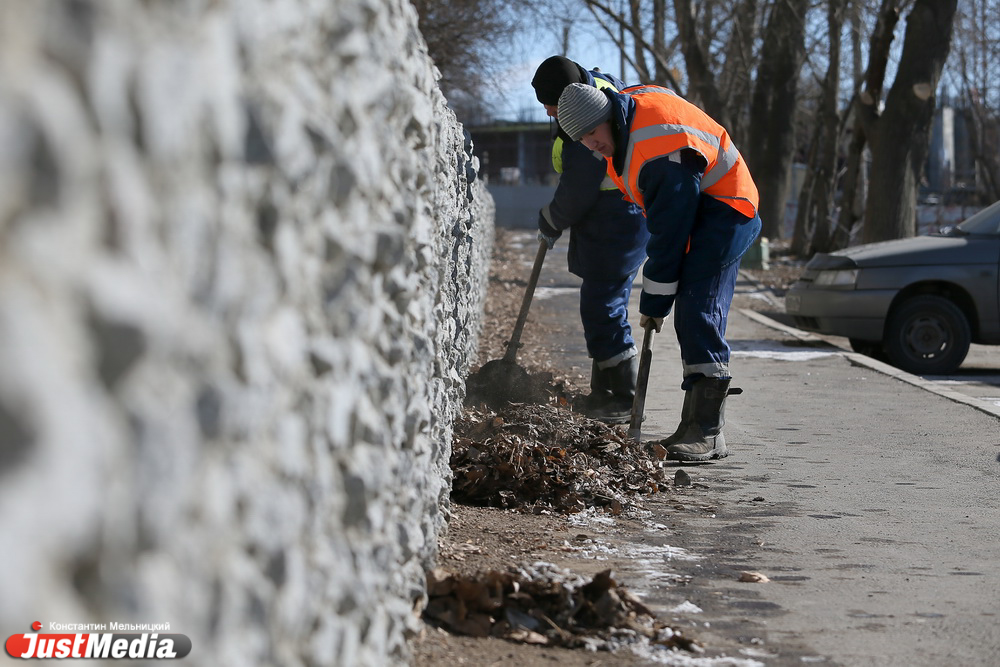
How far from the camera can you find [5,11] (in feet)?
3.46

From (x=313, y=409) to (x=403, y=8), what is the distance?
1233mm

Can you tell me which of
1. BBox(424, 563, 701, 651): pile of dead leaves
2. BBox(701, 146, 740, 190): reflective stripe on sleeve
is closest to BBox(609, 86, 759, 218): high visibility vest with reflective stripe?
BBox(701, 146, 740, 190): reflective stripe on sleeve

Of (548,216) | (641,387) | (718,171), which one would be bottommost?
(641,387)

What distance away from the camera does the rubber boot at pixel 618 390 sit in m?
7.14

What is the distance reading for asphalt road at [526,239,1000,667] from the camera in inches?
131

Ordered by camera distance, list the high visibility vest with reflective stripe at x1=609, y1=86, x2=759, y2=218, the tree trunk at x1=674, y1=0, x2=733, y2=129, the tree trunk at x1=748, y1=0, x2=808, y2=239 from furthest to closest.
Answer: the tree trunk at x1=748, y1=0, x2=808, y2=239 < the tree trunk at x1=674, y1=0, x2=733, y2=129 < the high visibility vest with reflective stripe at x1=609, y1=86, x2=759, y2=218

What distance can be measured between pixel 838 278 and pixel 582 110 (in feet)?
19.5

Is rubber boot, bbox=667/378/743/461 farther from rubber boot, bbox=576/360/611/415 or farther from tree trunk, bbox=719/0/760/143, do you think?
tree trunk, bbox=719/0/760/143

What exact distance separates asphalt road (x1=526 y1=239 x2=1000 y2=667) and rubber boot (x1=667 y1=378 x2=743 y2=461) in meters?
0.09

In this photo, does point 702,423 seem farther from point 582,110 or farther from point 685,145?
point 582,110

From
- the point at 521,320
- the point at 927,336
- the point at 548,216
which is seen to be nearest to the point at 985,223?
the point at 927,336

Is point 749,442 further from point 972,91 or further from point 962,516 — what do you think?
point 972,91

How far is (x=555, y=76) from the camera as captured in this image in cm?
681

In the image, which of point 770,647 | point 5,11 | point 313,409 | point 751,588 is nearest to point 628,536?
point 751,588
